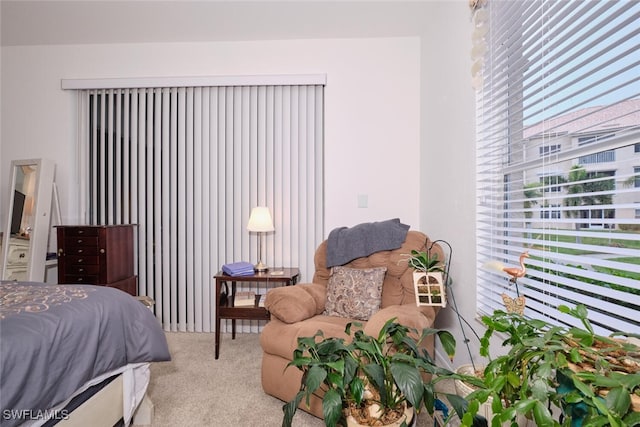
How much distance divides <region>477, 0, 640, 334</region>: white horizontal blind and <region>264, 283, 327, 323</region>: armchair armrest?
1.02 m

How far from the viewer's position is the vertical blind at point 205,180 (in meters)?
3.13

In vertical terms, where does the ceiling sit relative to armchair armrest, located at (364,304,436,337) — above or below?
above

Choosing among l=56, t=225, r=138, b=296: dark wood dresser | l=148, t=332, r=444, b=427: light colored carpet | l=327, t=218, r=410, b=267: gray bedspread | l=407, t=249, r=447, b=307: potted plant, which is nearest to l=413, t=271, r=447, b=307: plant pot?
l=407, t=249, r=447, b=307: potted plant

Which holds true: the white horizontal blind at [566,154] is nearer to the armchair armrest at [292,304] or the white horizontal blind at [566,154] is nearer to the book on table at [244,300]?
the armchair armrest at [292,304]

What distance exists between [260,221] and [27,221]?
81.0 inches

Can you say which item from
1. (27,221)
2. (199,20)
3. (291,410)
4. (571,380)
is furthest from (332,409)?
(27,221)

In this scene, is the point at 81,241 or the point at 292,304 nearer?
the point at 292,304

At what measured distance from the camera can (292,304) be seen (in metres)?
1.99

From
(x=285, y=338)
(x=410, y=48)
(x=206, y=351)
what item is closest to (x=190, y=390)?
(x=206, y=351)

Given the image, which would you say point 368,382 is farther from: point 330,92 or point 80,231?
point 80,231

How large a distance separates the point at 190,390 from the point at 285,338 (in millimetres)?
782

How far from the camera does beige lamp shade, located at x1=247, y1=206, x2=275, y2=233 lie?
2785 mm

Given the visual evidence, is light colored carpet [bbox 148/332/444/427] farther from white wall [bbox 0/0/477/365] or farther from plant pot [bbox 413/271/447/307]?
white wall [bbox 0/0/477/365]

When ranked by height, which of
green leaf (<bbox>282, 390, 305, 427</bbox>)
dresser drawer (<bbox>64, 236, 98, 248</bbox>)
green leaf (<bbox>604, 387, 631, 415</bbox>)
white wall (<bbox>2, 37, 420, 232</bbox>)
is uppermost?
white wall (<bbox>2, 37, 420, 232</bbox>)
